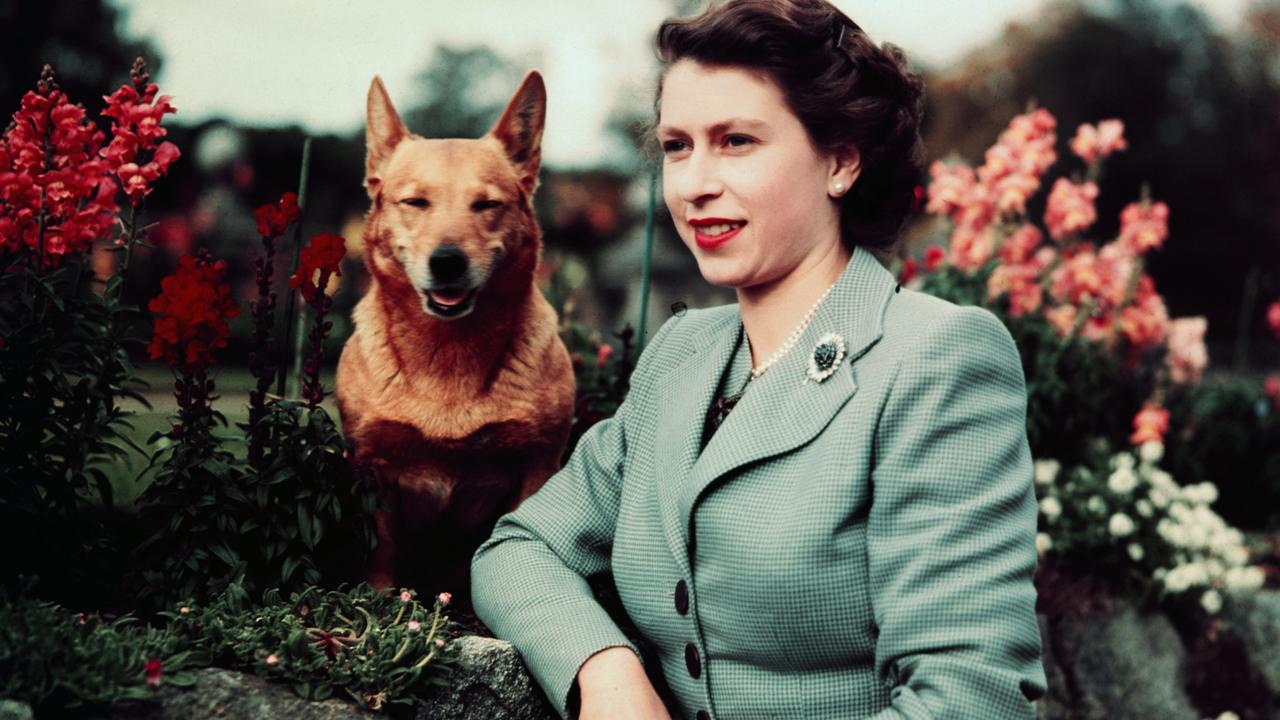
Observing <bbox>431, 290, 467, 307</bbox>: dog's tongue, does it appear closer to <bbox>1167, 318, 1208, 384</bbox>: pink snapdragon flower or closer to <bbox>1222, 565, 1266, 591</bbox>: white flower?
<bbox>1222, 565, 1266, 591</bbox>: white flower

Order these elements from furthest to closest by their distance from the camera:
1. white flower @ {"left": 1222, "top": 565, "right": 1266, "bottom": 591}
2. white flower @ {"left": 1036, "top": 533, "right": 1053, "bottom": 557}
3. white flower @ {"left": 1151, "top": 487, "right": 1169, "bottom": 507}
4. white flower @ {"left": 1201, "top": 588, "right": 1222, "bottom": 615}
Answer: white flower @ {"left": 1151, "top": 487, "right": 1169, "bottom": 507} → white flower @ {"left": 1222, "top": 565, "right": 1266, "bottom": 591} → white flower @ {"left": 1201, "top": 588, "right": 1222, "bottom": 615} → white flower @ {"left": 1036, "top": 533, "right": 1053, "bottom": 557}

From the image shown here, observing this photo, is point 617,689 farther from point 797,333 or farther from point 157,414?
point 157,414

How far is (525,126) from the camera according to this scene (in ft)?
9.62

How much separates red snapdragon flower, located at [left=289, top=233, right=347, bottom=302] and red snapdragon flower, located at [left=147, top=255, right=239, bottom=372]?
0.52 ft

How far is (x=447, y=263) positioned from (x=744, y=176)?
0.74 meters

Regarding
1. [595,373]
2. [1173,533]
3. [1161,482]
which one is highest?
[595,373]

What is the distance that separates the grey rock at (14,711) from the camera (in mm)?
1902

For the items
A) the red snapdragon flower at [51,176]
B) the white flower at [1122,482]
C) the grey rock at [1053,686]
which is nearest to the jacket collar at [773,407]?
the red snapdragon flower at [51,176]

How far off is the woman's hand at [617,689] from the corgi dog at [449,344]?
73 centimetres

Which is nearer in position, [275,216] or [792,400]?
[792,400]

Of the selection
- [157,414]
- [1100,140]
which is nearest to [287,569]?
[157,414]

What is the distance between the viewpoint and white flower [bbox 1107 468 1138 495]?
227 inches

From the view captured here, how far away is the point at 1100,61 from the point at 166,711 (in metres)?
29.6

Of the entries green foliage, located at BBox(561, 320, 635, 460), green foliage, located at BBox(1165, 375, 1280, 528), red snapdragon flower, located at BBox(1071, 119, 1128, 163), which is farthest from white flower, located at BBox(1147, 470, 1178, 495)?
green foliage, located at BBox(561, 320, 635, 460)
